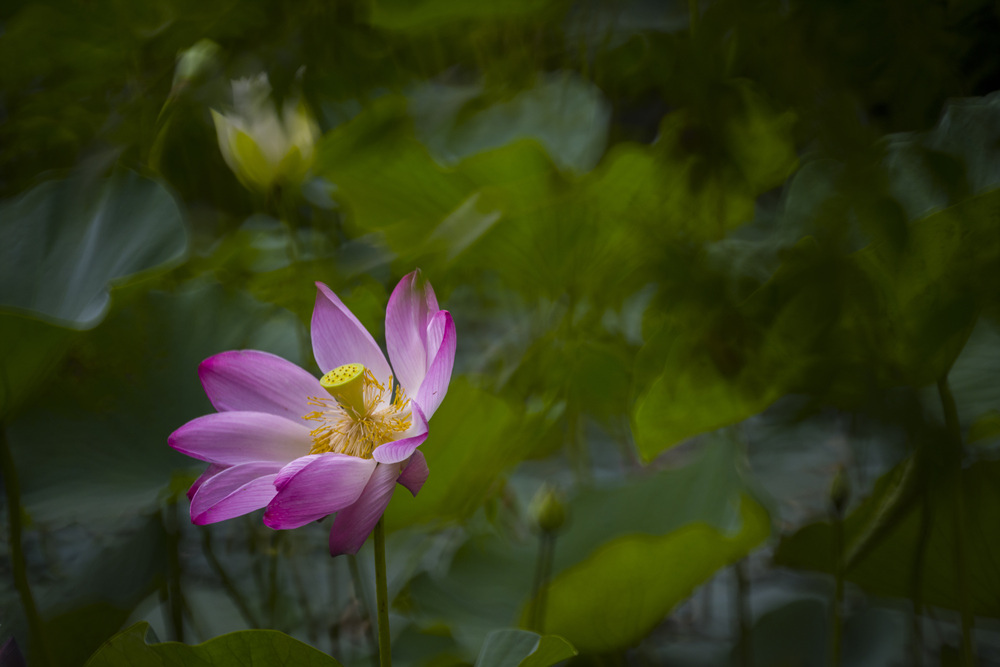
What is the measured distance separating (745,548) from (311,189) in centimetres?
59

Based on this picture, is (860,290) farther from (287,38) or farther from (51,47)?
(51,47)

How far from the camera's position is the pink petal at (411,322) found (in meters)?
0.32

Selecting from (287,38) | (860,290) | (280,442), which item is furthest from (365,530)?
(287,38)

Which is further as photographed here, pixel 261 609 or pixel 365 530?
pixel 261 609

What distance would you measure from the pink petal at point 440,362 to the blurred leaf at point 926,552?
0.22m

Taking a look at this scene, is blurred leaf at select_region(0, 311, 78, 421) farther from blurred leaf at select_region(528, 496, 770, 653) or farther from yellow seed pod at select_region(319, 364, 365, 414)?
blurred leaf at select_region(528, 496, 770, 653)

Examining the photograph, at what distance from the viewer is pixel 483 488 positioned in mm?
496

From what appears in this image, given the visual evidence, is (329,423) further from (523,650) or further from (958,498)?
(958,498)

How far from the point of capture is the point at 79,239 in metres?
0.54

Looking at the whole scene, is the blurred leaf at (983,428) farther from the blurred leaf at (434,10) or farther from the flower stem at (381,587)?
the blurred leaf at (434,10)


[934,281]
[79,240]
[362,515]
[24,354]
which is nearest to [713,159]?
[934,281]

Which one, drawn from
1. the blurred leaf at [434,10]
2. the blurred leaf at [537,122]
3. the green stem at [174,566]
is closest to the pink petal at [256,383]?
the green stem at [174,566]

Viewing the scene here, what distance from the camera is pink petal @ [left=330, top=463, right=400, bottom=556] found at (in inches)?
11.0

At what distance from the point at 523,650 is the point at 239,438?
0.52ft
